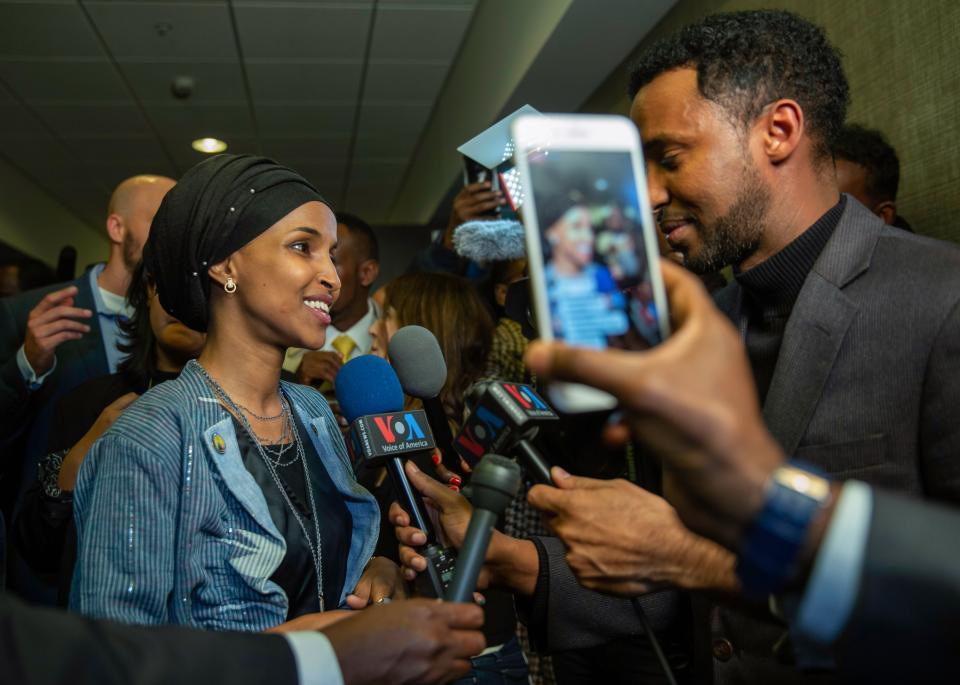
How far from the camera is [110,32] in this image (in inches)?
192

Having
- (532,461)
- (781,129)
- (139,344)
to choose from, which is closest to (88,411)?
(139,344)

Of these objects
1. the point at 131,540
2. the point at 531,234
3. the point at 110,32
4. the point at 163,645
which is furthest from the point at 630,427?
the point at 110,32

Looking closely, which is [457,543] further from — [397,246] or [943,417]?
[397,246]

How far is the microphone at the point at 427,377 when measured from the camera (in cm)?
152

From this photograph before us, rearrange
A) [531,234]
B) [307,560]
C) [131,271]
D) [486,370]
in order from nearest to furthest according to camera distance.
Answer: [531,234], [307,560], [486,370], [131,271]

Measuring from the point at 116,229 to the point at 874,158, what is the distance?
2438mm

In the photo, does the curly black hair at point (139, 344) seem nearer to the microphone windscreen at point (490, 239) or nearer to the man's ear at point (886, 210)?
the microphone windscreen at point (490, 239)

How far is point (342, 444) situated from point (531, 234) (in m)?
1.12

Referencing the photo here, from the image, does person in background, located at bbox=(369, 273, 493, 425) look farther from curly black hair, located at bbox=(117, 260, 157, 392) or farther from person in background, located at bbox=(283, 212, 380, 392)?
curly black hair, located at bbox=(117, 260, 157, 392)

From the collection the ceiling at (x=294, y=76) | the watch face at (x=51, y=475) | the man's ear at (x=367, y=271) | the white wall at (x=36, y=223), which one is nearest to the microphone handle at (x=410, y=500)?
the watch face at (x=51, y=475)

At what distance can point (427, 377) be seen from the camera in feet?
5.00

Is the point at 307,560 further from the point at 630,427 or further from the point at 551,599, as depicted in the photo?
the point at 630,427

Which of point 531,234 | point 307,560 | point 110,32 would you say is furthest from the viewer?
point 110,32

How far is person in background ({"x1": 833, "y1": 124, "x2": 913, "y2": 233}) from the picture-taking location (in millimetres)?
2244
